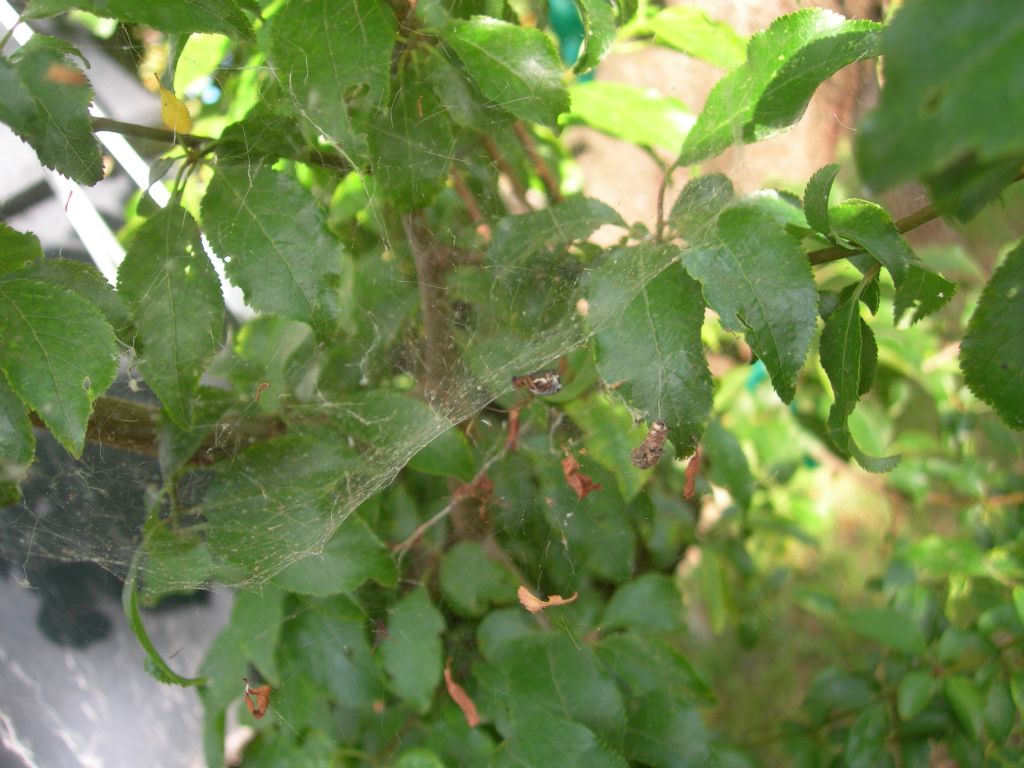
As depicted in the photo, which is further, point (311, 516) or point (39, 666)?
point (39, 666)

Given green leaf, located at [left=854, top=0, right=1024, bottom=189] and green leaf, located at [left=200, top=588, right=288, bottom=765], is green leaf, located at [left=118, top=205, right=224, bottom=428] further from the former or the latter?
green leaf, located at [left=854, top=0, right=1024, bottom=189]

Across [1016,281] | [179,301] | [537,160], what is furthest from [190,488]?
[1016,281]

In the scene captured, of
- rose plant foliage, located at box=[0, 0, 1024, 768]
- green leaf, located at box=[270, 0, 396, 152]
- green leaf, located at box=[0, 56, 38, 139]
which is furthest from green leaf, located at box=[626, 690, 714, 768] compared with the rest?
green leaf, located at box=[0, 56, 38, 139]

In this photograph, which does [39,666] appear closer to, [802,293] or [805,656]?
[802,293]

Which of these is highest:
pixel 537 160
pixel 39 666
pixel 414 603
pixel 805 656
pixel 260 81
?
pixel 260 81

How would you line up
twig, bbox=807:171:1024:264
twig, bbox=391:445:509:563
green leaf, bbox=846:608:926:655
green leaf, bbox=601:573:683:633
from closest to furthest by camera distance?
twig, bbox=807:171:1024:264 → twig, bbox=391:445:509:563 → green leaf, bbox=601:573:683:633 → green leaf, bbox=846:608:926:655

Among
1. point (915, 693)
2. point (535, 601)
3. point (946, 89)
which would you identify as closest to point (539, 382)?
point (535, 601)
